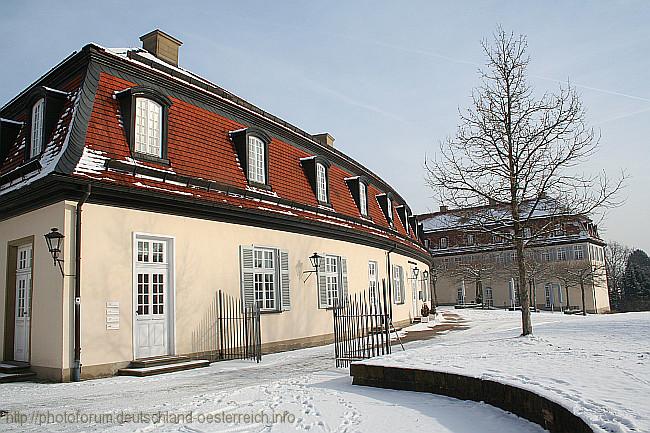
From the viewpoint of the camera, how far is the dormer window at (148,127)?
12.6 meters

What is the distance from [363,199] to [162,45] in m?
9.70

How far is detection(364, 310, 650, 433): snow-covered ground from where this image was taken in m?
5.23

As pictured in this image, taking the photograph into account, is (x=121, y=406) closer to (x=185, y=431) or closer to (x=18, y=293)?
(x=185, y=431)

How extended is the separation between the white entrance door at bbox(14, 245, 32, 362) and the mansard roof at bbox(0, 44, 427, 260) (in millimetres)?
1216

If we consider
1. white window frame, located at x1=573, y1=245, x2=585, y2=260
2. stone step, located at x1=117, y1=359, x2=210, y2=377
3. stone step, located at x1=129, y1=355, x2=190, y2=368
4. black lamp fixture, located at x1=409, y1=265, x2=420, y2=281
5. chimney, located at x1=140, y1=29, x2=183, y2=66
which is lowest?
stone step, located at x1=117, y1=359, x2=210, y2=377

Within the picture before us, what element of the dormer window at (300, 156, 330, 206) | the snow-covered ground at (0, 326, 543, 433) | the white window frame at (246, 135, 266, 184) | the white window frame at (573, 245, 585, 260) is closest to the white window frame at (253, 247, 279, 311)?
the white window frame at (246, 135, 266, 184)

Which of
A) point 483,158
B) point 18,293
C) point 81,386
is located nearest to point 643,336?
point 483,158

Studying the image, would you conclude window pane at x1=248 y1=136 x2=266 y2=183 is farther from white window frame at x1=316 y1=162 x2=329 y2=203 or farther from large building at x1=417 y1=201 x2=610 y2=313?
large building at x1=417 y1=201 x2=610 y2=313

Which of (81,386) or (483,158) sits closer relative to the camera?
(81,386)

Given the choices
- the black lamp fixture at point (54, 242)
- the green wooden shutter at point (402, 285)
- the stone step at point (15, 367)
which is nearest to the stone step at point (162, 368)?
the stone step at point (15, 367)

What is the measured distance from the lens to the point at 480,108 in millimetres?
15414

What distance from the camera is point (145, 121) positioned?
1280cm

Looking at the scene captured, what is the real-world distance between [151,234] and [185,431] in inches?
257

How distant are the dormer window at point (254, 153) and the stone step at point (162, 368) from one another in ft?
17.1
